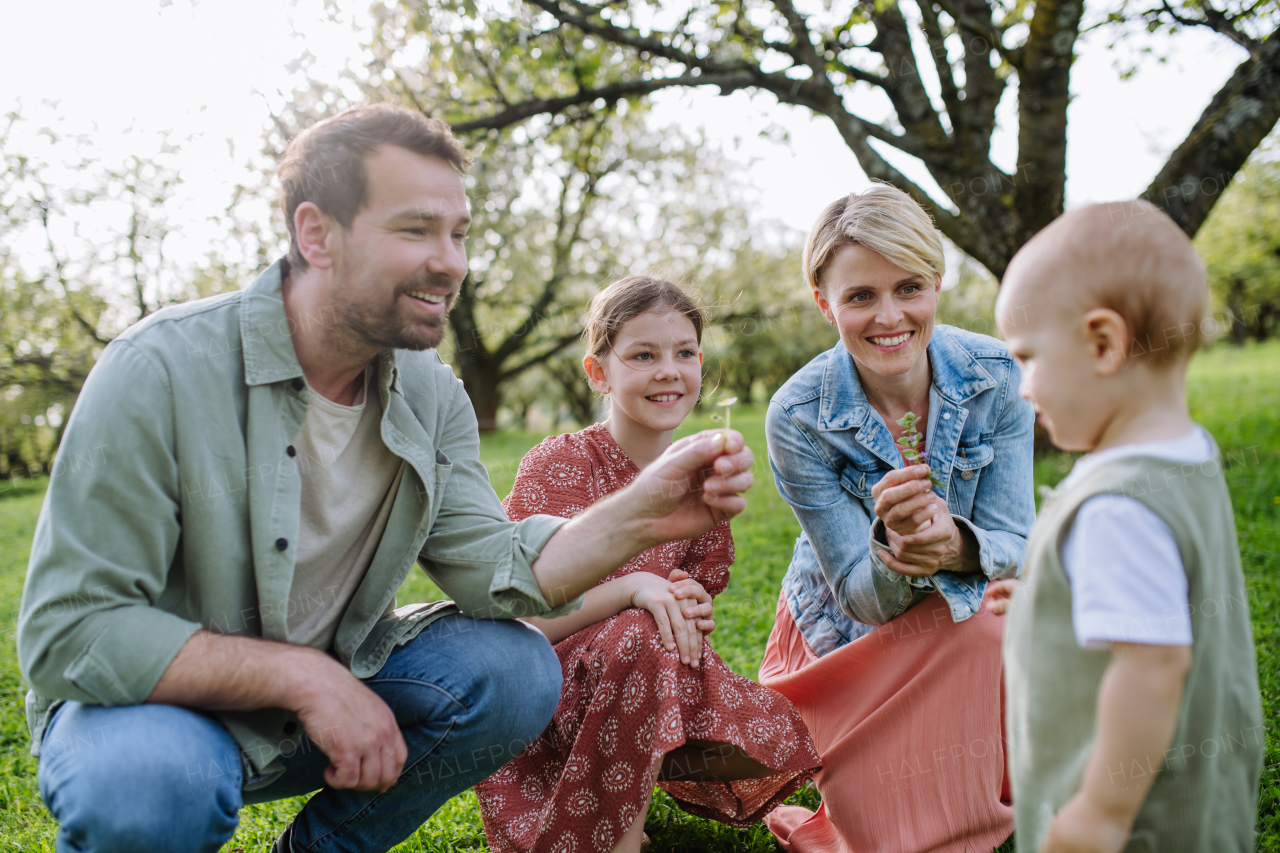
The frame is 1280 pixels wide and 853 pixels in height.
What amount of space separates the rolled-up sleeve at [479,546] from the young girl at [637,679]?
0.25 m

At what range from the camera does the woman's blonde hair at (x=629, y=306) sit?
312 cm

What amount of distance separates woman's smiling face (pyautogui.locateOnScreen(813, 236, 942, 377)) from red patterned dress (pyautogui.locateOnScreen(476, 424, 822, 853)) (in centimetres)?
100

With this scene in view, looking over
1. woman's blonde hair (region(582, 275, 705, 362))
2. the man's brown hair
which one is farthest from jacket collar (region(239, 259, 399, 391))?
woman's blonde hair (region(582, 275, 705, 362))

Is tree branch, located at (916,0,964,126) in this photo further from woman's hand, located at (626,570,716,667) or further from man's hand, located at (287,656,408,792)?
man's hand, located at (287,656,408,792)

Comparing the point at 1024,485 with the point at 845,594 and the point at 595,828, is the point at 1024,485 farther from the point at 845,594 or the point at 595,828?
the point at 595,828

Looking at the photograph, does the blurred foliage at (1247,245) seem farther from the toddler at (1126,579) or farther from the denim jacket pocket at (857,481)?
the toddler at (1126,579)

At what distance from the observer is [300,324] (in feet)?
7.99

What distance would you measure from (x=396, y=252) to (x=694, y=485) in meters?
0.98

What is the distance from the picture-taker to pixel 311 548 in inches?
95.0

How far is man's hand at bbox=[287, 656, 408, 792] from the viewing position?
6.91ft

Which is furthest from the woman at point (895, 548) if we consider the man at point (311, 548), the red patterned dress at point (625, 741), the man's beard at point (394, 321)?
the man's beard at point (394, 321)

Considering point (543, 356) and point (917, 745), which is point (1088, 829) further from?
point (543, 356)

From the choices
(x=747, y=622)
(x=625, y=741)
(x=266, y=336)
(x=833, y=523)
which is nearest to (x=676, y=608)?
(x=625, y=741)

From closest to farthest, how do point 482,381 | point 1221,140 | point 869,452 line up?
point 869,452 < point 1221,140 < point 482,381
